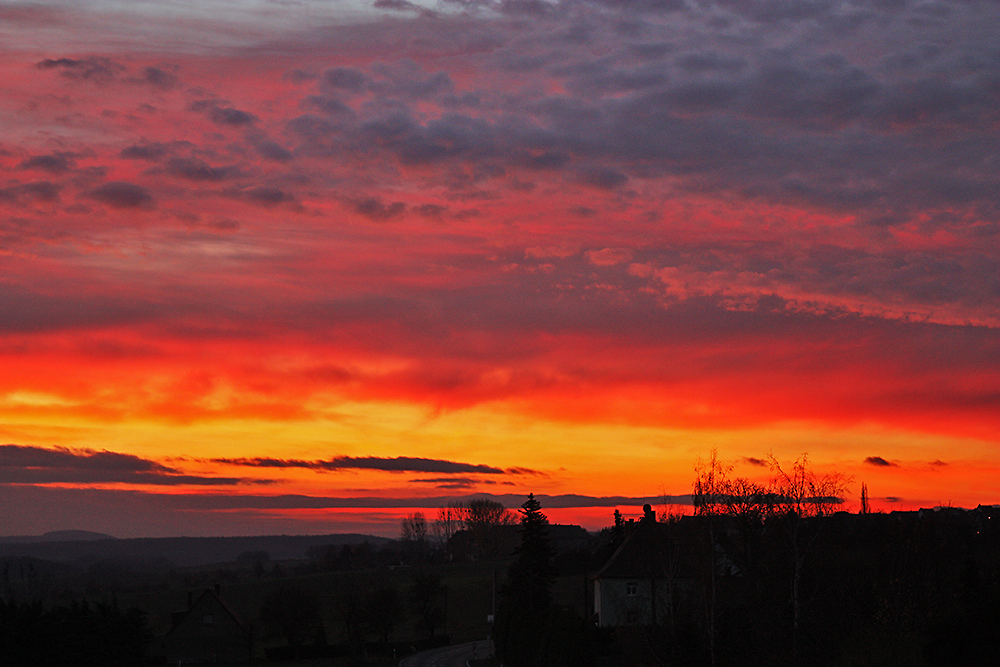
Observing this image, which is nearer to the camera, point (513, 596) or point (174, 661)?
point (513, 596)

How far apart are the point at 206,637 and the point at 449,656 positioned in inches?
1227

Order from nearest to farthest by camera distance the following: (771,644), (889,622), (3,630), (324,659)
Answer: (889,622), (771,644), (3,630), (324,659)

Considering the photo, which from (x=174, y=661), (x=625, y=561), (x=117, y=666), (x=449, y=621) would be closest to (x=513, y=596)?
(x=625, y=561)

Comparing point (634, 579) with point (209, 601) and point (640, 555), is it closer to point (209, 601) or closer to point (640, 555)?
point (640, 555)

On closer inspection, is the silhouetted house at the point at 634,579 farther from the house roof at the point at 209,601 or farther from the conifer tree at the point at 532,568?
the house roof at the point at 209,601

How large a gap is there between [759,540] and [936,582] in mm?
12852

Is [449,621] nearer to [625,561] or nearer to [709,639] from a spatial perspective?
[625,561]

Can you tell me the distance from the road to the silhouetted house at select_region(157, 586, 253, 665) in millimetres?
22184

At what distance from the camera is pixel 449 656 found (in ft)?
285

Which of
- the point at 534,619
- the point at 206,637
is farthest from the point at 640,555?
the point at 206,637

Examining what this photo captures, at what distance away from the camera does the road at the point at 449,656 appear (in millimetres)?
80213

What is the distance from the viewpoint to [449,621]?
130 m

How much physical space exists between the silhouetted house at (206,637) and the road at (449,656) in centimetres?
2218

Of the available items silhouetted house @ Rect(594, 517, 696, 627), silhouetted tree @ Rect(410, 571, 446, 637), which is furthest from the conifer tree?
silhouetted tree @ Rect(410, 571, 446, 637)
